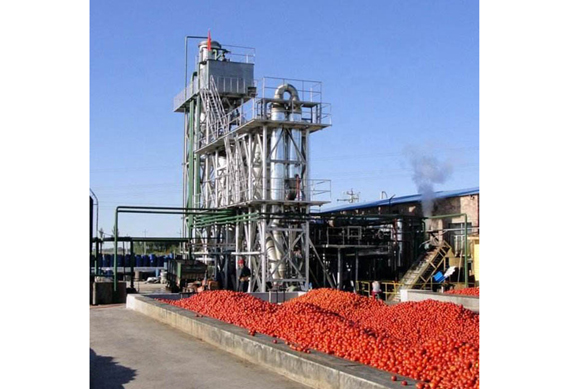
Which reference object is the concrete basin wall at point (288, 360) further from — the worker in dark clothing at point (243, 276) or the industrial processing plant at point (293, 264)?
the worker in dark clothing at point (243, 276)

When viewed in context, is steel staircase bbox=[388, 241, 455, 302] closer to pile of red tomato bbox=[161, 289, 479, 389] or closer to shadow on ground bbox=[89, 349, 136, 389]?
pile of red tomato bbox=[161, 289, 479, 389]

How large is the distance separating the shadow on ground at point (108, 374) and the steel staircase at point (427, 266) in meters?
21.4

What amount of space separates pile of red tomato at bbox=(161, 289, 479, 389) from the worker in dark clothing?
8.60 meters

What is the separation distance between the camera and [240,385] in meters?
8.65

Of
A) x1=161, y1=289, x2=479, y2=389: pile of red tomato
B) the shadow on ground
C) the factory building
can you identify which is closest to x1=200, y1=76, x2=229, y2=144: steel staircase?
the factory building

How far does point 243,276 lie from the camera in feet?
95.1

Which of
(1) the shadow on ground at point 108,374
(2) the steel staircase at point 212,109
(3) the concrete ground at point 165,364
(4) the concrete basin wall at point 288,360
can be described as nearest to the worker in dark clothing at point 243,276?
(2) the steel staircase at point 212,109

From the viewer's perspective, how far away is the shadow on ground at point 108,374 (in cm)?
890

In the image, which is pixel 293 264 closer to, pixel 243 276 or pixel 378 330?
pixel 243 276

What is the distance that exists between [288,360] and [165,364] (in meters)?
2.28
